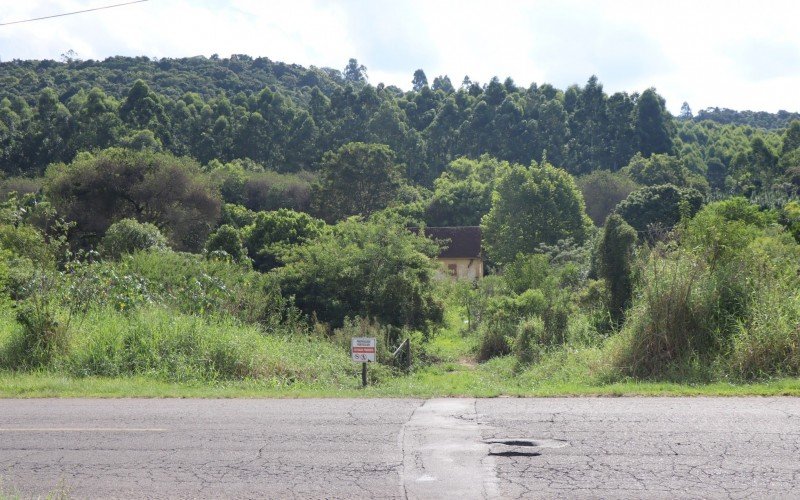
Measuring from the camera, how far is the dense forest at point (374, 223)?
1498cm

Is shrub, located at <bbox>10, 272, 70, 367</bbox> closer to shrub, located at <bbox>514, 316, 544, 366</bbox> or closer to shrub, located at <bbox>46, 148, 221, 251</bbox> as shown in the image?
shrub, located at <bbox>514, 316, 544, 366</bbox>

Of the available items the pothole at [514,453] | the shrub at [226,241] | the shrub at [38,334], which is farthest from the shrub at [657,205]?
the pothole at [514,453]

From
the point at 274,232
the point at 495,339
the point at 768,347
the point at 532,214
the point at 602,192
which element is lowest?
the point at 495,339

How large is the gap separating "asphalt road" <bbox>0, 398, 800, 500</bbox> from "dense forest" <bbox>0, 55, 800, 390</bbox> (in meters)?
3.96

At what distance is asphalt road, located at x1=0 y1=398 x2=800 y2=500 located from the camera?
734 cm

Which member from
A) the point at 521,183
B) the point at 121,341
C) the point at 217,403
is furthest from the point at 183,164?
the point at 217,403

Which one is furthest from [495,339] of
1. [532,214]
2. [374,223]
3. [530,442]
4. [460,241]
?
[460,241]

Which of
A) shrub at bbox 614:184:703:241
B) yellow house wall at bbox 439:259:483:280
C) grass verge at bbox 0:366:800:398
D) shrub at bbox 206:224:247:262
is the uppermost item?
shrub at bbox 614:184:703:241

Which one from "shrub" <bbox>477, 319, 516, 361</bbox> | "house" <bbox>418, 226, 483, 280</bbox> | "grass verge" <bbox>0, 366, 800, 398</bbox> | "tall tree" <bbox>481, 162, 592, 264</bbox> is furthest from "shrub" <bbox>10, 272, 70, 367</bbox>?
"house" <bbox>418, 226, 483, 280</bbox>

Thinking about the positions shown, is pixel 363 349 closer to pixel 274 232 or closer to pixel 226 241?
pixel 226 241

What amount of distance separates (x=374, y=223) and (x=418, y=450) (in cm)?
1760

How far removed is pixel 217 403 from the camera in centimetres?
1168

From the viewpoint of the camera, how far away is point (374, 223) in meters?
25.8

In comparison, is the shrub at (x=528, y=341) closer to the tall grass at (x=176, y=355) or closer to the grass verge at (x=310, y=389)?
the tall grass at (x=176, y=355)
